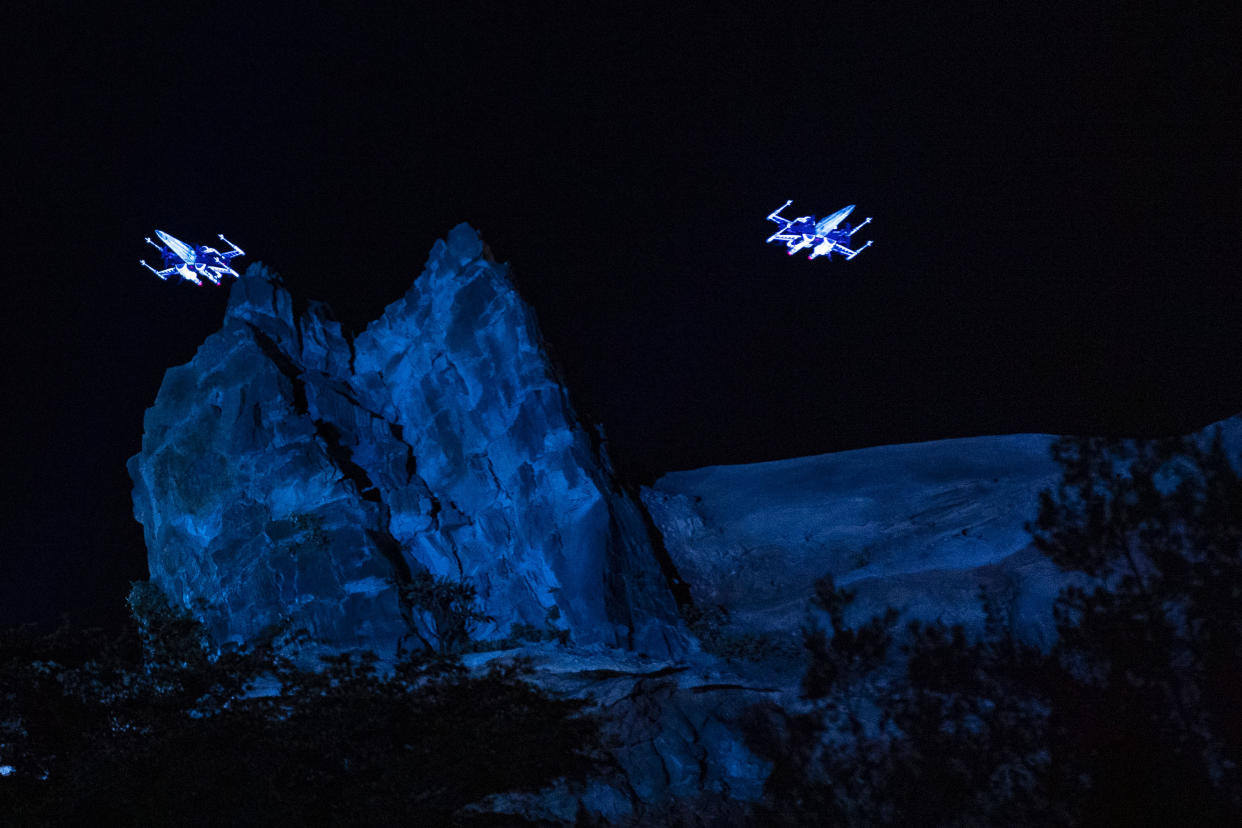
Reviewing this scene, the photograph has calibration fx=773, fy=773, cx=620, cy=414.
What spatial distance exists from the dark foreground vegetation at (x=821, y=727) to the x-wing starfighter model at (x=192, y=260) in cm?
1541

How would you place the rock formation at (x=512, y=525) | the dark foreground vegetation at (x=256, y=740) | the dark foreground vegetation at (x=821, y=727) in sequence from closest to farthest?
the dark foreground vegetation at (x=256, y=740) → the dark foreground vegetation at (x=821, y=727) → the rock formation at (x=512, y=525)

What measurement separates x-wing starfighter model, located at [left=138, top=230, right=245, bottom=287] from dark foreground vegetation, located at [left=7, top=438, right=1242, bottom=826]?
1541 centimetres

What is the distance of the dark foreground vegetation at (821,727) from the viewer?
18297 mm

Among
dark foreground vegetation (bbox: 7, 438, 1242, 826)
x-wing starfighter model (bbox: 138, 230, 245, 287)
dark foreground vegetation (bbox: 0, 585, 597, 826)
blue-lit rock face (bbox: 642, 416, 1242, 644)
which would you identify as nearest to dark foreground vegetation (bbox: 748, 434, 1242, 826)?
dark foreground vegetation (bbox: 7, 438, 1242, 826)

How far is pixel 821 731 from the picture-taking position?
22672 mm

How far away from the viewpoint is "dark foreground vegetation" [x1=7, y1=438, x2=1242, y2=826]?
60.0ft

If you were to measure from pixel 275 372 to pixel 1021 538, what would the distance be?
33.7 m

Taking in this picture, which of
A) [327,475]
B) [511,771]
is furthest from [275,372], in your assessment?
[511,771]

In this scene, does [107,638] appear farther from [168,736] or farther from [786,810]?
[786,810]

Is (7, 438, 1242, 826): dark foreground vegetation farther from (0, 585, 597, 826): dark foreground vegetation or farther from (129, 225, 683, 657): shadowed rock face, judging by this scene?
(129, 225, 683, 657): shadowed rock face

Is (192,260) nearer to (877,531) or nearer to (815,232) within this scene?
(815,232)

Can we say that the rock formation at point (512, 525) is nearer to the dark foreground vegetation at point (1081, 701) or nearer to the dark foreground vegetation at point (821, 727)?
the dark foreground vegetation at point (1081, 701)

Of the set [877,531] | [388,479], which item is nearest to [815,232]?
[877,531]

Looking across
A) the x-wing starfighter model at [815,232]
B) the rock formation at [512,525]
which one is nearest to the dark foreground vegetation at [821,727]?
the rock formation at [512,525]
